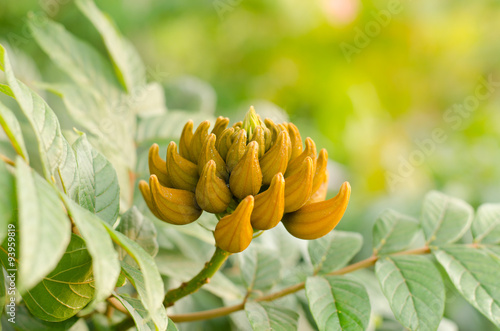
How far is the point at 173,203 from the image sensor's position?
1.32 feet

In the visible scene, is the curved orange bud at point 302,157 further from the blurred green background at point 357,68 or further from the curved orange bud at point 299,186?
the blurred green background at point 357,68

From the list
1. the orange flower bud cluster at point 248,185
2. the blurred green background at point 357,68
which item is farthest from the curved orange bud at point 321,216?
the blurred green background at point 357,68

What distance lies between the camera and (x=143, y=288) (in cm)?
34

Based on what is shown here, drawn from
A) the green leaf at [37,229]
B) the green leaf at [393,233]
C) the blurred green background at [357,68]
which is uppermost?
the green leaf at [37,229]

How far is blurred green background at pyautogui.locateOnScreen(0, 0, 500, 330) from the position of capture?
1345mm

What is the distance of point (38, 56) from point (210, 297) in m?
1.04

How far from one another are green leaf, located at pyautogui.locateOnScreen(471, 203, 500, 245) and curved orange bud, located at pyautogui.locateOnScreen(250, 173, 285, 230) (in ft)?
0.95

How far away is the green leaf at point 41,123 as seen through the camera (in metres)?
0.31

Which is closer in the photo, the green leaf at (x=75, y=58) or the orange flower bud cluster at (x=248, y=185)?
the orange flower bud cluster at (x=248, y=185)

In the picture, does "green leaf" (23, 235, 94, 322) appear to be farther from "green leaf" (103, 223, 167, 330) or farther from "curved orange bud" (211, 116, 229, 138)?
"curved orange bud" (211, 116, 229, 138)

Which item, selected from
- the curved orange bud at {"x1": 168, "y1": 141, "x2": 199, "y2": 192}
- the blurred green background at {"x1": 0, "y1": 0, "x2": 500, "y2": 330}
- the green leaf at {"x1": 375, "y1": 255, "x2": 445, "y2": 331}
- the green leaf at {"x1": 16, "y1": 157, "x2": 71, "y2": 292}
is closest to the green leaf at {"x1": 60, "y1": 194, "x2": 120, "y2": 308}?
the green leaf at {"x1": 16, "y1": 157, "x2": 71, "y2": 292}

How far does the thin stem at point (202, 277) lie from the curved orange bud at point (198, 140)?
0.30ft

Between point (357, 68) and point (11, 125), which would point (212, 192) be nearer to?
point (11, 125)

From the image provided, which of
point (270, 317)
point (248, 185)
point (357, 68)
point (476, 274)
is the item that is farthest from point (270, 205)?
point (357, 68)
